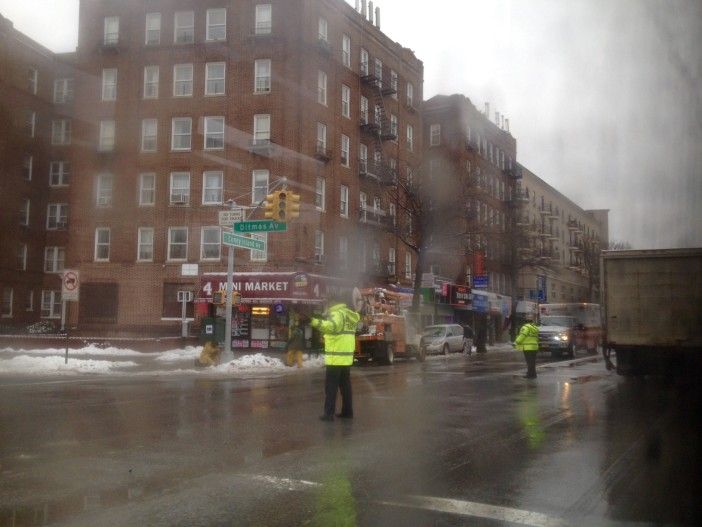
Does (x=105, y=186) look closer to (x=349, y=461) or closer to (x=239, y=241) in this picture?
(x=239, y=241)

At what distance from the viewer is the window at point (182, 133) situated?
3488cm

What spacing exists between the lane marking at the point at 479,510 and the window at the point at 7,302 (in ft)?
120

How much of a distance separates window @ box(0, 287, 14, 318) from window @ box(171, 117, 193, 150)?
1242 centimetres

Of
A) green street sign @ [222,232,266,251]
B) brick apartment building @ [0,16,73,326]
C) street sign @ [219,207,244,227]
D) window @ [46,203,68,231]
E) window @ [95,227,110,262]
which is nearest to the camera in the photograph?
green street sign @ [222,232,266,251]

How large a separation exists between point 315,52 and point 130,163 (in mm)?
12414

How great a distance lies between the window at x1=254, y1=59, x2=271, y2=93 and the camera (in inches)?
1363

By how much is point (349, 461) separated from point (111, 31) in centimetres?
3340

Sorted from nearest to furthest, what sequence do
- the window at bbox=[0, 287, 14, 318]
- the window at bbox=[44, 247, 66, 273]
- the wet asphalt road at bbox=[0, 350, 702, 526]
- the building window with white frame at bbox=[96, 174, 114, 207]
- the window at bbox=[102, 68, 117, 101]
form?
the wet asphalt road at bbox=[0, 350, 702, 526], the building window with white frame at bbox=[96, 174, 114, 207], the window at bbox=[102, 68, 117, 101], the window at bbox=[0, 287, 14, 318], the window at bbox=[44, 247, 66, 273]

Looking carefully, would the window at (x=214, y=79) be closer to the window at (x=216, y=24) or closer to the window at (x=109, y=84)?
the window at (x=216, y=24)

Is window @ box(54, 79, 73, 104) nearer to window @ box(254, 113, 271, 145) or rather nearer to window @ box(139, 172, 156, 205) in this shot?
window @ box(139, 172, 156, 205)

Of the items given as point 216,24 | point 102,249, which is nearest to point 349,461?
point 102,249

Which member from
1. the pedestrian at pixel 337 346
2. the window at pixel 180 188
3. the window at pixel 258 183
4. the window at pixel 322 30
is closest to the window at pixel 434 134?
the window at pixel 322 30

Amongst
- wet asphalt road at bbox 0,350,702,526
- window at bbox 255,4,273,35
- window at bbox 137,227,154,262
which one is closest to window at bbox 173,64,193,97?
window at bbox 255,4,273,35

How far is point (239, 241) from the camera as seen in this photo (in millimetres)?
22172
